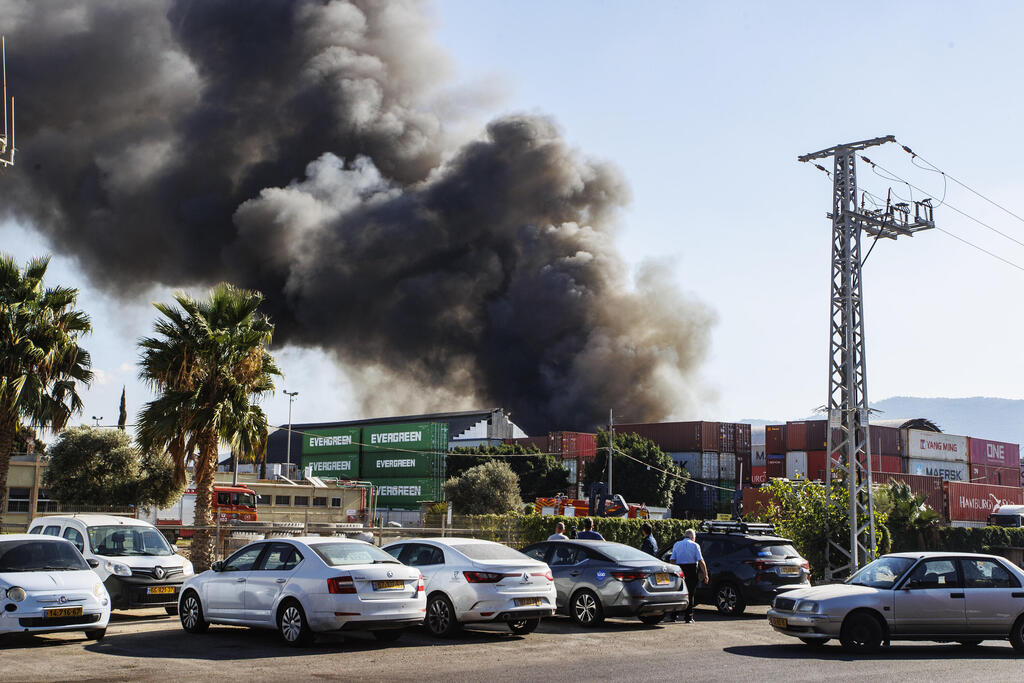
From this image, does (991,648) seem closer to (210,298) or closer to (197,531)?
(197,531)

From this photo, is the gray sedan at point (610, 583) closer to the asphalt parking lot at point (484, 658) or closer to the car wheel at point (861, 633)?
the asphalt parking lot at point (484, 658)

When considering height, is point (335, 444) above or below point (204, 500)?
above

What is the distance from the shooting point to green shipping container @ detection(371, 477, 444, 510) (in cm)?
6825

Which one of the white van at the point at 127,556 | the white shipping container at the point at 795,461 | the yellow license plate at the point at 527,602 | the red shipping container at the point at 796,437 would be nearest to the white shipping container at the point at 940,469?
the white shipping container at the point at 795,461

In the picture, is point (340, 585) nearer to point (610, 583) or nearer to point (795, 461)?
point (610, 583)

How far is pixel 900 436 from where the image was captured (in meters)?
71.9

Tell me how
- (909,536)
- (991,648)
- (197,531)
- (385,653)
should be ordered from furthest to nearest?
(909,536) → (197,531) → (991,648) → (385,653)

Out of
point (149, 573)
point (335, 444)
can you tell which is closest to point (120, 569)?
point (149, 573)

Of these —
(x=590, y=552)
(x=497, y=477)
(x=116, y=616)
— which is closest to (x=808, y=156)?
(x=590, y=552)

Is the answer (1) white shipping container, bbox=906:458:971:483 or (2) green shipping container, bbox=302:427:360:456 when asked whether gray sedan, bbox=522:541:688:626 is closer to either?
(2) green shipping container, bbox=302:427:360:456

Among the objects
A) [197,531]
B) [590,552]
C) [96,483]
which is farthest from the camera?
[96,483]

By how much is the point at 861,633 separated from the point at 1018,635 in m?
2.16

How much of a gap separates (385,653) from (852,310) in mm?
15793

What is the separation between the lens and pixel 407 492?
69.6 meters
